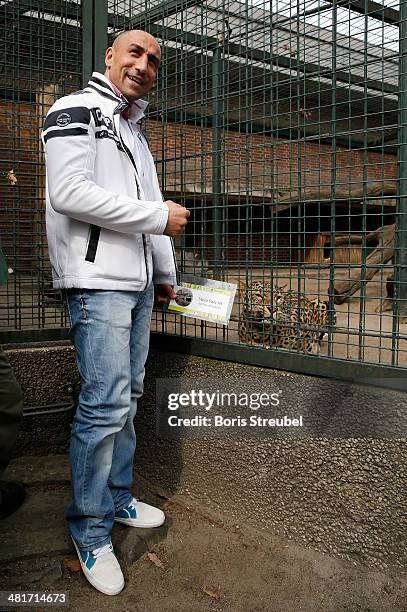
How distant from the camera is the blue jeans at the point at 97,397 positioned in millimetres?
2436

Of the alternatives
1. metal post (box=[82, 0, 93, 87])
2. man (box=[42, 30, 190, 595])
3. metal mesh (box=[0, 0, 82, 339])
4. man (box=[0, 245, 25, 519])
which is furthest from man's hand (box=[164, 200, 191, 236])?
metal post (box=[82, 0, 93, 87])

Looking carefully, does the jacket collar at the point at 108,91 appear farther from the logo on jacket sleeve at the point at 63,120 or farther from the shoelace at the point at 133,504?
the shoelace at the point at 133,504

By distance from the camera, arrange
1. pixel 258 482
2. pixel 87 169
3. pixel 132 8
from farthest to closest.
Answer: pixel 132 8 → pixel 258 482 → pixel 87 169

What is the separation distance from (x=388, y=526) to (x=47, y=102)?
117 inches

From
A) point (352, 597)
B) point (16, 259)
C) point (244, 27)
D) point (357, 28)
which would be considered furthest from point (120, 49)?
point (352, 597)

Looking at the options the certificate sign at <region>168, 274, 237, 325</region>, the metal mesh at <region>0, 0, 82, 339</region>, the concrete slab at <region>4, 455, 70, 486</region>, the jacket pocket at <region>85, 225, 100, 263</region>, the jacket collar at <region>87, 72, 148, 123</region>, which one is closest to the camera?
the jacket pocket at <region>85, 225, 100, 263</region>

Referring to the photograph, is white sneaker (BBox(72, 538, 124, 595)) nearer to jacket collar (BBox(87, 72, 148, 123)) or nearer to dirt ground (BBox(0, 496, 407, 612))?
dirt ground (BBox(0, 496, 407, 612))

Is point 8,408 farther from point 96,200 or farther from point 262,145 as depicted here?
point 262,145

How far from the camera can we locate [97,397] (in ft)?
8.03

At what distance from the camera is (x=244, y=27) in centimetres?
308

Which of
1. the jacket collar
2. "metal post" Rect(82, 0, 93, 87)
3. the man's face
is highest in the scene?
"metal post" Rect(82, 0, 93, 87)

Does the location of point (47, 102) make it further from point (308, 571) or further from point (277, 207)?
point (308, 571)

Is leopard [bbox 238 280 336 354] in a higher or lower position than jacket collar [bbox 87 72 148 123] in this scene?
lower

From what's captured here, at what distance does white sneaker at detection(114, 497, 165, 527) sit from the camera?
9.51 feet
